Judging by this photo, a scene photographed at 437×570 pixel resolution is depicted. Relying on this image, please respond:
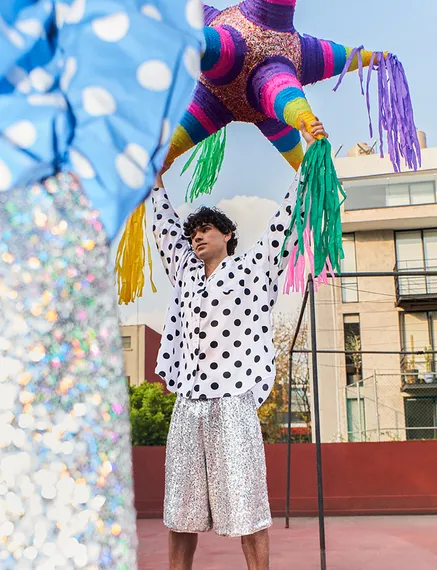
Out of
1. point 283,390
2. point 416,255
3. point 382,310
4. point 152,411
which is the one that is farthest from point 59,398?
point 283,390

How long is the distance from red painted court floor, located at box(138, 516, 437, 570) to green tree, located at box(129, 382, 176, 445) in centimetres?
842

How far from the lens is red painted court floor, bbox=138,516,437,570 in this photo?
326cm

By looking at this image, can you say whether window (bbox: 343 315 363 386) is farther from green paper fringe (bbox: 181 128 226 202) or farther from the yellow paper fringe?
the yellow paper fringe

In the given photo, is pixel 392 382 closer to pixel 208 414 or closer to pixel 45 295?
pixel 208 414

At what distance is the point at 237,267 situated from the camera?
1.77m

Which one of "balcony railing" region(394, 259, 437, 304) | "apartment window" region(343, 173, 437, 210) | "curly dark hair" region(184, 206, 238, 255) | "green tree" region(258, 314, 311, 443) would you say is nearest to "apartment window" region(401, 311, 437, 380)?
"balcony railing" region(394, 259, 437, 304)

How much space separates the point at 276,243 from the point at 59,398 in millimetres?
1377

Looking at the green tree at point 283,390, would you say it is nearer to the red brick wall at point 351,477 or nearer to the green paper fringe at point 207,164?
the red brick wall at point 351,477

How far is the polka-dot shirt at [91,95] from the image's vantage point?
1.44 ft

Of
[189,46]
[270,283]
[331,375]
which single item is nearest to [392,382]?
[331,375]

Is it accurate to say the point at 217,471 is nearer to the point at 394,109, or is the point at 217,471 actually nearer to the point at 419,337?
the point at 394,109

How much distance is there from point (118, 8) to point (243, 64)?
4.18 feet

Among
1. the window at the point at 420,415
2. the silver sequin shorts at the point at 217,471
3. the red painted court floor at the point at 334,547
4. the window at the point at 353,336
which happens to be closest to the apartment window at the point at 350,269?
the window at the point at 353,336

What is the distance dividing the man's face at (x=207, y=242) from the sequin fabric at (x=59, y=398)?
1.38 metres
